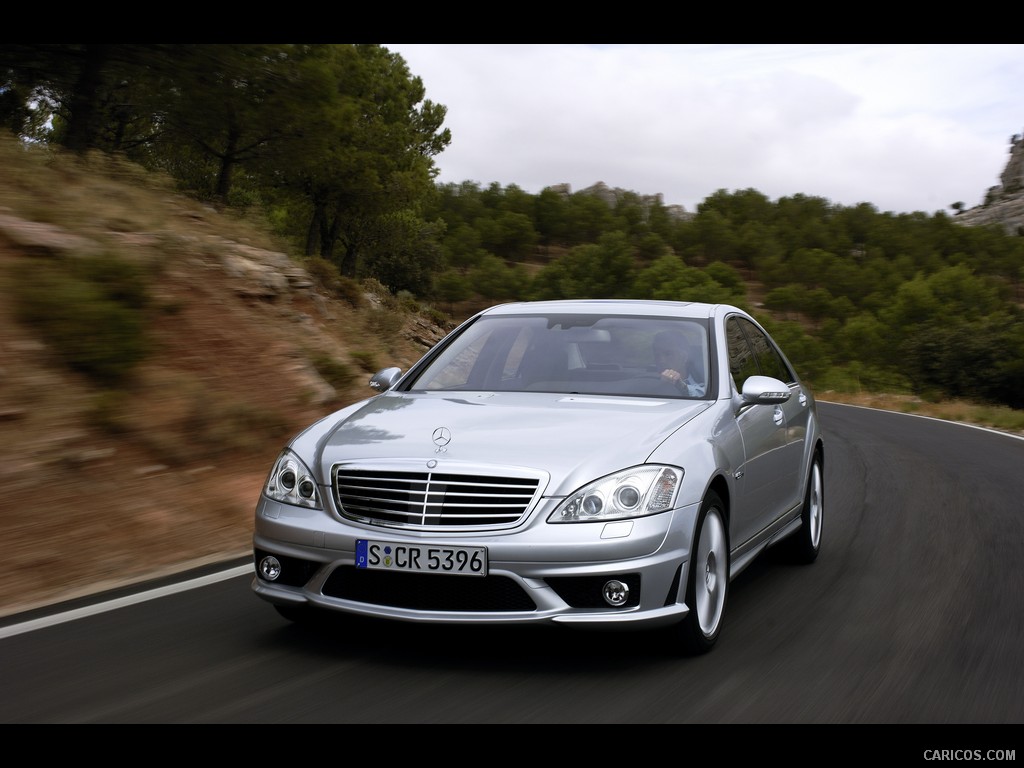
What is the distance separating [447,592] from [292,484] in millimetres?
886

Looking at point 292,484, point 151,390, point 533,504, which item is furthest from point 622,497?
point 151,390

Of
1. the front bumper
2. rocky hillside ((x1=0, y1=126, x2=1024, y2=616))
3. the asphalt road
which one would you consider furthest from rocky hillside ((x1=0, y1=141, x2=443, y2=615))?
the front bumper

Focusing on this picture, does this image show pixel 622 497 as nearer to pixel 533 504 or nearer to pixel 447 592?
pixel 533 504

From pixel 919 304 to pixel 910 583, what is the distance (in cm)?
8354

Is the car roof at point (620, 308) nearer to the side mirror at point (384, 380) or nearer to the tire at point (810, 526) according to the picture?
the side mirror at point (384, 380)

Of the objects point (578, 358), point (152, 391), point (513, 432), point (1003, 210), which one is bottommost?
point (152, 391)

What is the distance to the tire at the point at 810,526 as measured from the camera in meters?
6.93

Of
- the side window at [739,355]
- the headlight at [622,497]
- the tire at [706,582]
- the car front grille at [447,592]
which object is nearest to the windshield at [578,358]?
the side window at [739,355]

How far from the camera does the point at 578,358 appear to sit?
5.80 m
